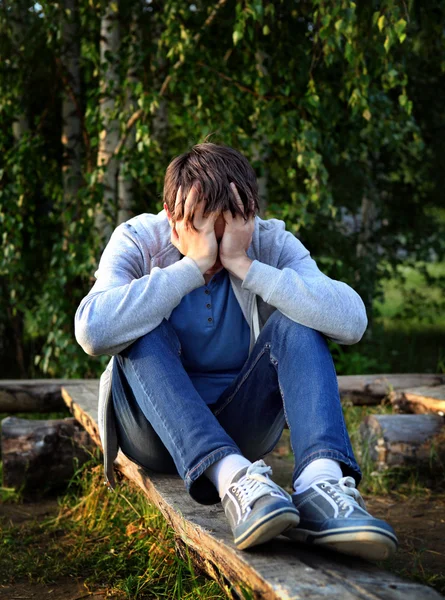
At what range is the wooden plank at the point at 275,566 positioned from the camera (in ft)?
5.01

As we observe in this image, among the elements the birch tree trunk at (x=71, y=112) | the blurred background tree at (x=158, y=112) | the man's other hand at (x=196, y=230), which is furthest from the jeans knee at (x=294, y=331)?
the birch tree trunk at (x=71, y=112)

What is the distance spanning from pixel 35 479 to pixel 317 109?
2504 millimetres

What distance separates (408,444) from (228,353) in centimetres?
165

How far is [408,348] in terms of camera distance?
8.27 metres

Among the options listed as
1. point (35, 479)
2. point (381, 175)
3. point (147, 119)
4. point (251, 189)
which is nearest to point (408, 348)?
point (381, 175)

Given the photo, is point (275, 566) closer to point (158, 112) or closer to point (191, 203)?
point (191, 203)

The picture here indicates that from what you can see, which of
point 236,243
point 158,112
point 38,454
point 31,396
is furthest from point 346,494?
point 158,112

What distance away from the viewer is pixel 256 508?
1752mm

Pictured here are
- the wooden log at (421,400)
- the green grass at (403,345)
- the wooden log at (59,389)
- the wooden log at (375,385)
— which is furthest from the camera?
the green grass at (403,345)

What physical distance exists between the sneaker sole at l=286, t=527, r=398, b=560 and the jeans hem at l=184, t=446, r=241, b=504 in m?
0.35

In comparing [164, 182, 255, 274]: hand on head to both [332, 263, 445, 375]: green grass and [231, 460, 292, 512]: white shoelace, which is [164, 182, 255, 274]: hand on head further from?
[332, 263, 445, 375]: green grass

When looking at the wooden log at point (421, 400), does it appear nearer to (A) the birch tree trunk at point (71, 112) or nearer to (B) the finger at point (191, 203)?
(B) the finger at point (191, 203)

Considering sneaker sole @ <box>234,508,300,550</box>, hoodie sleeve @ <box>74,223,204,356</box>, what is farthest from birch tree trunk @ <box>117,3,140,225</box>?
sneaker sole @ <box>234,508,300,550</box>

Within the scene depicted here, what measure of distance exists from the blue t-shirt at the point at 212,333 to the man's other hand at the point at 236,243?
0.14 metres
